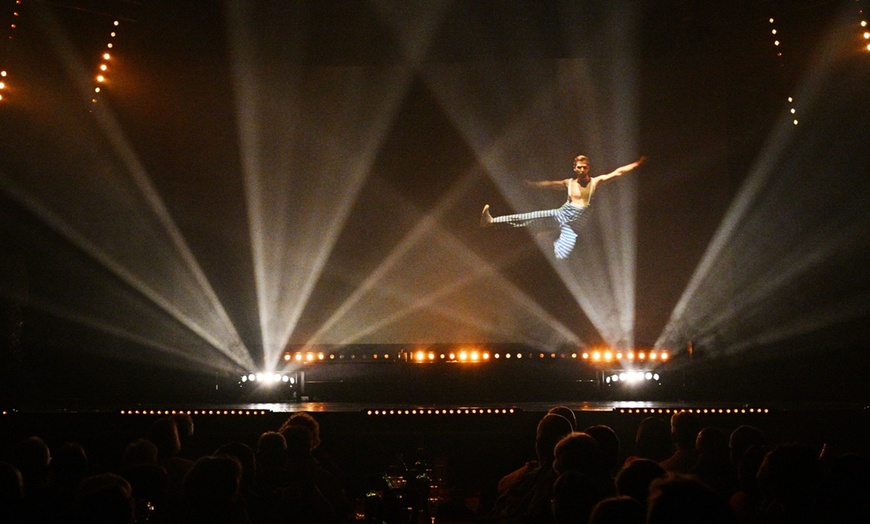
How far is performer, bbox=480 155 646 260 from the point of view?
37.1 feet

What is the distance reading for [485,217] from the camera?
1148 centimetres

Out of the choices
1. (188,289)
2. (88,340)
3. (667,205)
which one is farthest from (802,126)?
(88,340)

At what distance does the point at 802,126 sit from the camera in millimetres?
9734

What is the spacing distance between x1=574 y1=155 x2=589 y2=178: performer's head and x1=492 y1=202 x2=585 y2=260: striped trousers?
1.51 feet

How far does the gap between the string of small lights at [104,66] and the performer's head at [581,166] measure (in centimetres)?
618

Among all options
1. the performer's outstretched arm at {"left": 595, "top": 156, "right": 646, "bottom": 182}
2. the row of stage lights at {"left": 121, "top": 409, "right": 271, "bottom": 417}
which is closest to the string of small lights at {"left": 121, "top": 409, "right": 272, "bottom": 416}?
the row of stage lights at {"left": 121, "top": 409, "right": 271, "bottom": 417}

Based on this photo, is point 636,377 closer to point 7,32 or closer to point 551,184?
point 551,184

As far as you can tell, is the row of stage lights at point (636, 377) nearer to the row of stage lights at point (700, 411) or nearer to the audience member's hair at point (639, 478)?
the row of stage lights at point (700, 411)

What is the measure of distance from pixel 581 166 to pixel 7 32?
7196mm

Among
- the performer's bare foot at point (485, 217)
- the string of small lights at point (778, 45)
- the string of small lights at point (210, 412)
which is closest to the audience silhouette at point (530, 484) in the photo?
the string of small lights at point (210, 412)

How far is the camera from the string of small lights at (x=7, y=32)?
8.30 meters

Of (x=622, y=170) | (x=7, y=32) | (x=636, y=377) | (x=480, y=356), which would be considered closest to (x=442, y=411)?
(x=480, y=356)

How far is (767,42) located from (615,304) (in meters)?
3.85

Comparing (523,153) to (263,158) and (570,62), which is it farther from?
(263,158)
